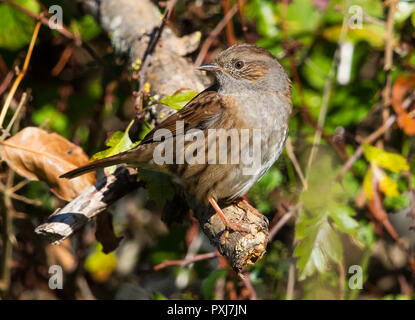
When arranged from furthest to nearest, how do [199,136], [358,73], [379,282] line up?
[379,282]
[358,73]
[199,136]

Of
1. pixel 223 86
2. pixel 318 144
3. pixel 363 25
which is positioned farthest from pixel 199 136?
pixel 363 25

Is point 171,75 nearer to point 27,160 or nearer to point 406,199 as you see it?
point 27,160

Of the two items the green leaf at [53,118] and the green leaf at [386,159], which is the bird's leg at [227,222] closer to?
the green leaf at [386,159]

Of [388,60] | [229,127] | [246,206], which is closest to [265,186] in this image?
[246,206]

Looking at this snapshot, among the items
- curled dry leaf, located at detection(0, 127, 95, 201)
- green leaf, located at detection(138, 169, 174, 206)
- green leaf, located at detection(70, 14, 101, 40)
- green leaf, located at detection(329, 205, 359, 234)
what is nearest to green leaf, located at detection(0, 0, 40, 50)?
green leaf, located at detection(70, 14, 101, 40)

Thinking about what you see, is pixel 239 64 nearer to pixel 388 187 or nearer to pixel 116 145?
pixel 116 145

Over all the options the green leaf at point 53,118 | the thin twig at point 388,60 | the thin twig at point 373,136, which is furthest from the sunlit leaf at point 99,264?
the thin twig at point 388,60
